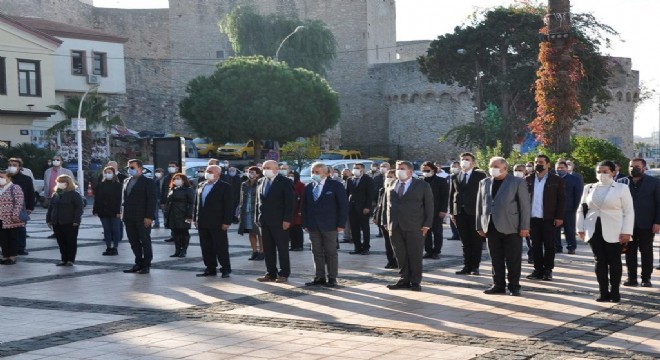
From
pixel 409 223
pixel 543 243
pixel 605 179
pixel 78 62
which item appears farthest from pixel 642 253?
pixel 78 62

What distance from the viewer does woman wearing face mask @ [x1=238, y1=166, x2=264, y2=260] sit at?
17.0 metres

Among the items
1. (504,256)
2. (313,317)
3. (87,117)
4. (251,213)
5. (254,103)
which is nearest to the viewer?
(313,317)

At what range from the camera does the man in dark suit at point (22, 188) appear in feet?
60.3

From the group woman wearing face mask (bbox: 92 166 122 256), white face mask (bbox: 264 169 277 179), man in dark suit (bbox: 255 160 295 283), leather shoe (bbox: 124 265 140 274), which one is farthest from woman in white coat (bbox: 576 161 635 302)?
woman wearing face mask (bbox: 92 166 122 256)

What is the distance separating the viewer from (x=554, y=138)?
25.5 metres

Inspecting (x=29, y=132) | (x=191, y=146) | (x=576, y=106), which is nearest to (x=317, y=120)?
(x=191, y=146)

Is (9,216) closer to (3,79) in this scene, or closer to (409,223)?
(409,223)

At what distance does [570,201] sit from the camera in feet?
58.3

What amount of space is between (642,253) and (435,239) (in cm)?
429

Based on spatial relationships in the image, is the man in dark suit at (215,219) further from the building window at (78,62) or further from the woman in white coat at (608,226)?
the building window at (78,62)

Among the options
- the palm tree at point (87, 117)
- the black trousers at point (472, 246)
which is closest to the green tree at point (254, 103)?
the palm tree at point (87, 117)

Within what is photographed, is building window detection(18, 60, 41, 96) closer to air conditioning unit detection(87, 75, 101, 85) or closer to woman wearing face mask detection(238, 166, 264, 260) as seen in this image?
air conditioning unit detection(87, 75, 101, 85)

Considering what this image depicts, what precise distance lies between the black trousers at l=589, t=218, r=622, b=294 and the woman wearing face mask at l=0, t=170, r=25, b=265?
930 cm

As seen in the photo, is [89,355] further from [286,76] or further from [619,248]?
[286,76]
